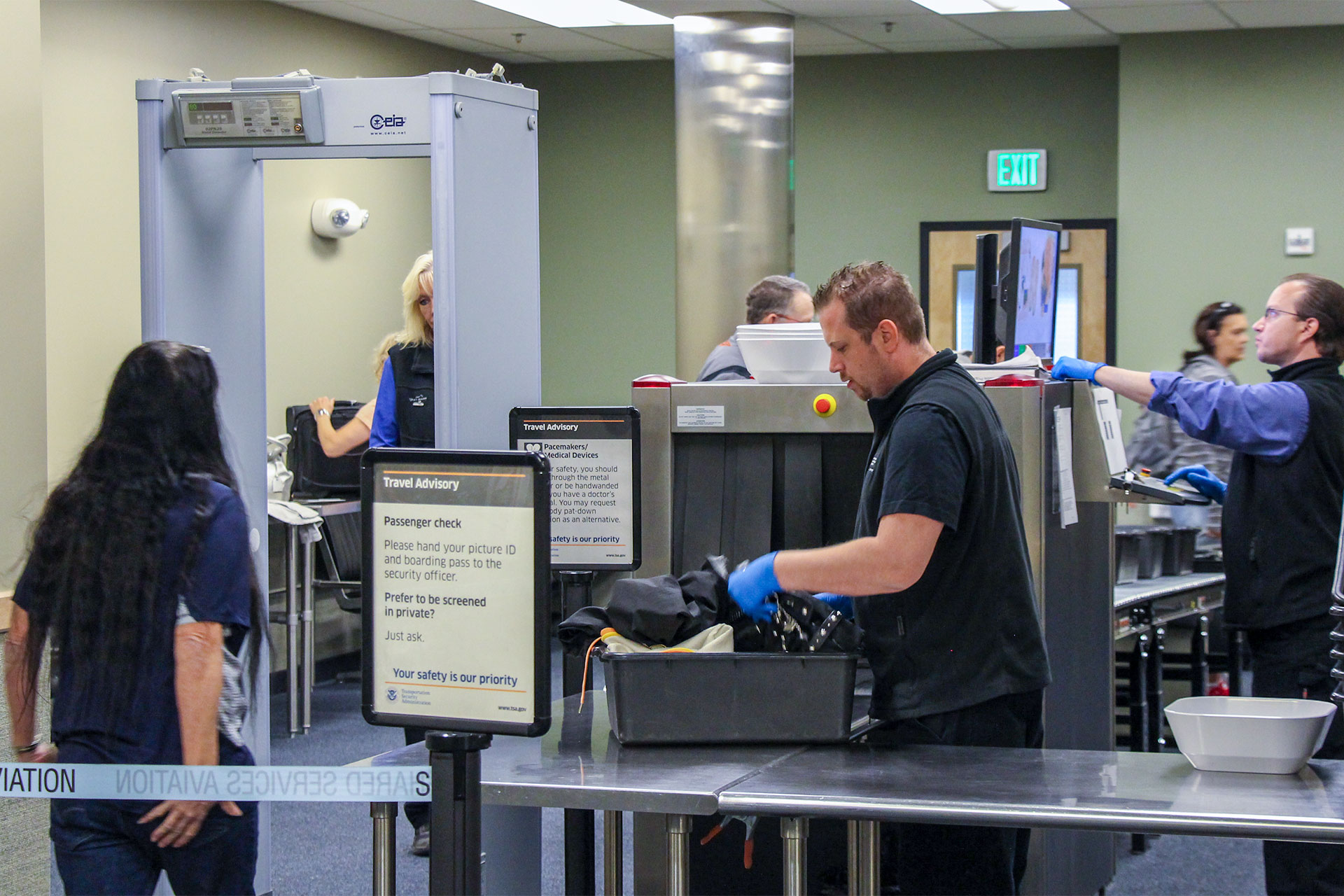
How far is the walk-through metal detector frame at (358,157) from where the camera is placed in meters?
2.57

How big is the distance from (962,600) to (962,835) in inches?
15.4

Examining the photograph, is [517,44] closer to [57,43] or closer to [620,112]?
[620,112]

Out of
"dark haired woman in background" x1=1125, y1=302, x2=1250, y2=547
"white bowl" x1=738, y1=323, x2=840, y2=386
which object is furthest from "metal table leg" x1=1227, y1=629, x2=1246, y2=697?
"white bowl" x1=738, y1=323, x2=840, y2=386

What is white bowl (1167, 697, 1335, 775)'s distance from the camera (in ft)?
6.25

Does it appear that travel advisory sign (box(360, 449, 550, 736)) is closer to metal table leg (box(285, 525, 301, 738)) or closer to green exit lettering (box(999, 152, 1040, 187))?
metal table leg (box(285, 525, 301, 738))

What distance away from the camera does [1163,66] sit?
7293mm

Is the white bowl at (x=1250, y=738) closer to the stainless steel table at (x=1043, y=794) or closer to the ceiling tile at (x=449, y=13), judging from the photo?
the stainless steel table at (x=1043, y=794)

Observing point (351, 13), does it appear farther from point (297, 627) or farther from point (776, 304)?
point (776, 304)

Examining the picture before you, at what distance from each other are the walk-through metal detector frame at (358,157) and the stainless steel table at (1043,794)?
3.21 ft

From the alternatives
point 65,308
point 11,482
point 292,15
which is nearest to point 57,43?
point 65,308

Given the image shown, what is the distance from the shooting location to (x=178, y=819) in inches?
79.5

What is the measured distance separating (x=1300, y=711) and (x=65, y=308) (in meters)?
4.62

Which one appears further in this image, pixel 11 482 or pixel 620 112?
pixel 620 112

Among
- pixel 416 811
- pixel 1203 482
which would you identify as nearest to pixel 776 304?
pixel 1203 482
